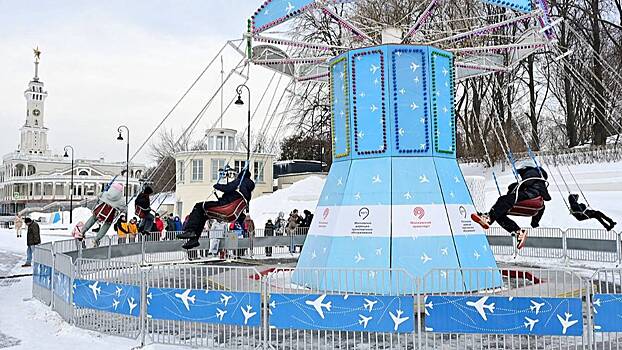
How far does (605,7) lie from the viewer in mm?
31547

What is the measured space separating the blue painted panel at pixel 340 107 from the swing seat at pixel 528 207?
3.35 metres

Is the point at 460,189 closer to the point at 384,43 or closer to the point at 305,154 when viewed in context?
the point at 384,43

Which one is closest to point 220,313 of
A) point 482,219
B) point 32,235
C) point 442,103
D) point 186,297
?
point 186,297

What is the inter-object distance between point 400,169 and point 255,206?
23392mm

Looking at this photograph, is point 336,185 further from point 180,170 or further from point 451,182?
point 180,170

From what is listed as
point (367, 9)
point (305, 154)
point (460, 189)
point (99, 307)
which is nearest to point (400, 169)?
point (460, 189)

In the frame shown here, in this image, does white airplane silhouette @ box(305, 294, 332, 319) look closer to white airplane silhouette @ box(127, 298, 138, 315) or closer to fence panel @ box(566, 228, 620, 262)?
white airplane silhouette @ box(127, 298, 138, 315)

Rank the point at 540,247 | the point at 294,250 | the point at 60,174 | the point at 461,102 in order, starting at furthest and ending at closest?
the point at 60,174 < the point at 461,102 < the point at 294,250 < the point at 540,247

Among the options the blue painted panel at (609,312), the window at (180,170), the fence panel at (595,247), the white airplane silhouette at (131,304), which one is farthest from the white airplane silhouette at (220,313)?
the window at (180,170)

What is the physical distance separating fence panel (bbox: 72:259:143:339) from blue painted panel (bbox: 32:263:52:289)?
1.61 m

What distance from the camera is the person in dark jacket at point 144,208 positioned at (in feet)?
40.2

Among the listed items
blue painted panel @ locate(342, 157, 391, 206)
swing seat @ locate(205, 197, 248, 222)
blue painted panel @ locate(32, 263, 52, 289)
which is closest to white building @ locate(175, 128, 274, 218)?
blue painted panel @ locate(32, 263, 52, 289)

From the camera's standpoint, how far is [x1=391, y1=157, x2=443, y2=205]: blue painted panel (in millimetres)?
10484

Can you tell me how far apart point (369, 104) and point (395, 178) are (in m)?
1.60
